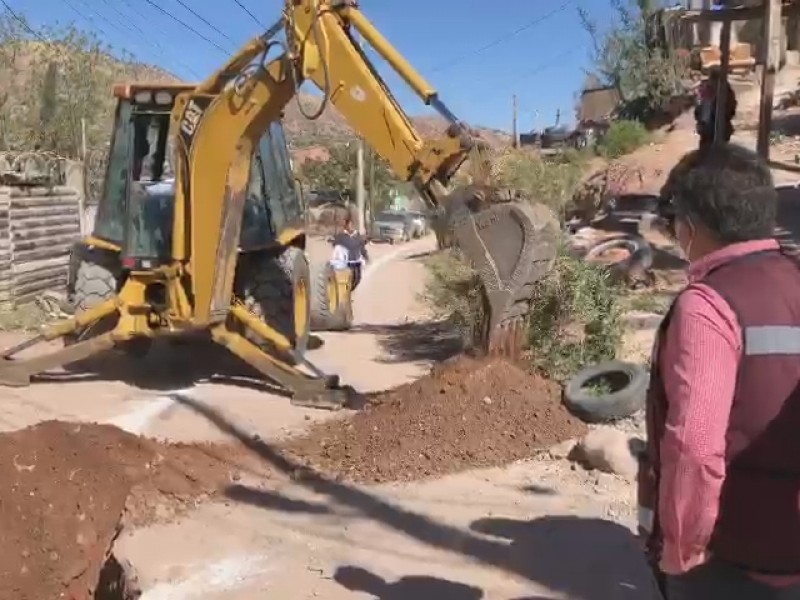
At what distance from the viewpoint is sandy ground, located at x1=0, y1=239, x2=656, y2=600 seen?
4930mm

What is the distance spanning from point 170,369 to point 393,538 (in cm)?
540

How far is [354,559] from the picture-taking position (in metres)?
5.29

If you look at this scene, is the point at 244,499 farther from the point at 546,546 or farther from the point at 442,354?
the point at 442,354

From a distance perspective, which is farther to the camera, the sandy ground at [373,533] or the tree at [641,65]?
the tree at [641,65]

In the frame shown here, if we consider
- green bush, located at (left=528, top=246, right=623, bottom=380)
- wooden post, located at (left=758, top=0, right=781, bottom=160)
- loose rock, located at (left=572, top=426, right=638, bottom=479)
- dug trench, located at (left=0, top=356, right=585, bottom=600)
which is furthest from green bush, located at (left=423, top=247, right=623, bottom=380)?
wooden post, located at (left=758, top=0, right=781, bottom=160)

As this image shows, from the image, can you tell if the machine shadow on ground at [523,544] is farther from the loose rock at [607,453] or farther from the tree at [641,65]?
the tree at [641,65]

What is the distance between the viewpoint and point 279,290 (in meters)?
10.2

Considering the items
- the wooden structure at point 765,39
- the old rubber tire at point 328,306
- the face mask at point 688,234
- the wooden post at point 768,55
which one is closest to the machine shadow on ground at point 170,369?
the old rubber tire at point 328,306

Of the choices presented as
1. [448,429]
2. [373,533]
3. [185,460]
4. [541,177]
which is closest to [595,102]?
[541,177]

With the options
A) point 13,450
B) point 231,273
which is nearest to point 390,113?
point 231,273

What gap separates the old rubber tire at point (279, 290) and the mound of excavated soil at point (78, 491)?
306 centimetres

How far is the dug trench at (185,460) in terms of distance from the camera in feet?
14.9

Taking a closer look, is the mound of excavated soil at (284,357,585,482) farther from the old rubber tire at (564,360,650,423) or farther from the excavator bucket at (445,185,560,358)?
the excavator bucket at (445,185,560,358)

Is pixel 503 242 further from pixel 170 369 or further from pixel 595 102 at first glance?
pixel 595 102
